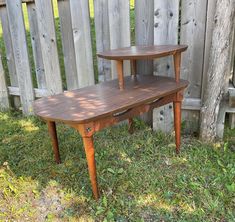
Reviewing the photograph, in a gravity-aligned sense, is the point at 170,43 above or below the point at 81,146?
above

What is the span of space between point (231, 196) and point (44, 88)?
229 centimetres

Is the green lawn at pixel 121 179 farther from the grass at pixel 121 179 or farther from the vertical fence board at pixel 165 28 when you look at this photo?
the vertical fence board at pixel 165 28

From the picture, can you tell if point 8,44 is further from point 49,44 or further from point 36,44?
point 49,44

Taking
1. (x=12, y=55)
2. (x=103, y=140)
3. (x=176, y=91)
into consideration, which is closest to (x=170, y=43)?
(x=176, y=91)

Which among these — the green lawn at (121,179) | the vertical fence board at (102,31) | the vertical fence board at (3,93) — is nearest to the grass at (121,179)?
the green lawn at (121,179)

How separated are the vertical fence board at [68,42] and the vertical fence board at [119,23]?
47cm

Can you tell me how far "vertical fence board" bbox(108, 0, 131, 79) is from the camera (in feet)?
8.56

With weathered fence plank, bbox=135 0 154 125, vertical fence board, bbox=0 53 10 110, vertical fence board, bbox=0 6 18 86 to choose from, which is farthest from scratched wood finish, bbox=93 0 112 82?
vertical fence board, bbox=0 53 10 110

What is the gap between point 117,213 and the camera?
1.99m

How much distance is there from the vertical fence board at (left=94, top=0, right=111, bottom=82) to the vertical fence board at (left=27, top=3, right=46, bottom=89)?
2.42ft

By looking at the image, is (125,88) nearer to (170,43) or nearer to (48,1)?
(170,43)

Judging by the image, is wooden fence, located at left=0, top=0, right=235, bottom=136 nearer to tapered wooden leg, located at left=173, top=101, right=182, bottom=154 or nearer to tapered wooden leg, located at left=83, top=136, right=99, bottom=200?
tapered wooden leg, located at left=173, top=101, right=182, bottom=154

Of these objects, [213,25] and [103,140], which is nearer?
[213,25]

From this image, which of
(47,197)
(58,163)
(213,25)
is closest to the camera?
(47,197)
